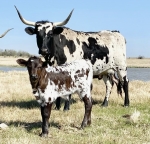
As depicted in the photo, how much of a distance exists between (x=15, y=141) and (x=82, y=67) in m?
2.20

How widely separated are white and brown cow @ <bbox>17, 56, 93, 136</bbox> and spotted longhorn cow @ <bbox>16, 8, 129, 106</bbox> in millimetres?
1279

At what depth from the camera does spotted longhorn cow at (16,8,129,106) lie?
8.36m

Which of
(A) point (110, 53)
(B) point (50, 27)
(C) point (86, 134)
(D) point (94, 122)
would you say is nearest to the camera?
(C) point (86, 134)

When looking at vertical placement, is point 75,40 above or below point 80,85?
above

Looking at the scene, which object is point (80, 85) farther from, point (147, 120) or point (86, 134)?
point (147, 120)

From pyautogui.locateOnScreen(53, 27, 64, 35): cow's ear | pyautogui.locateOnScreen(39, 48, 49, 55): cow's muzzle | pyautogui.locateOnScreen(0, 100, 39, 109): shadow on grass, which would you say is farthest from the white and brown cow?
pyautogui.locateOnScreen(0, 100, 39, 109): shadow on grass

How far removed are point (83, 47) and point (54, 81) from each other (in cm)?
326

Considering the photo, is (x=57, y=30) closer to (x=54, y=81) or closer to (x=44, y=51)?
(x=44, y=51)

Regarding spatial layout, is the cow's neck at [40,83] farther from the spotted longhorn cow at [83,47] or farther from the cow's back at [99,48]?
the cow's back at [99,48]

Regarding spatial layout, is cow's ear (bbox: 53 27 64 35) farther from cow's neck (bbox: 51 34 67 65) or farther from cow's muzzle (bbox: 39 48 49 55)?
cow's muzzle (bbox: 39 48 49 55)

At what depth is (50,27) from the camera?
8375 millimetres

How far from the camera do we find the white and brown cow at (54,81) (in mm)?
6264

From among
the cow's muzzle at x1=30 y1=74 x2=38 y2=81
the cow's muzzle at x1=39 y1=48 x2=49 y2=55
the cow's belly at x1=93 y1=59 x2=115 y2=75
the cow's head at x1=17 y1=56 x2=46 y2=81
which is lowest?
the cow's belly at x1=93 y1=59 x2=115 y2=75

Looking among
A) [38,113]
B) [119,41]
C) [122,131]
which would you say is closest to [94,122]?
[122,131]
